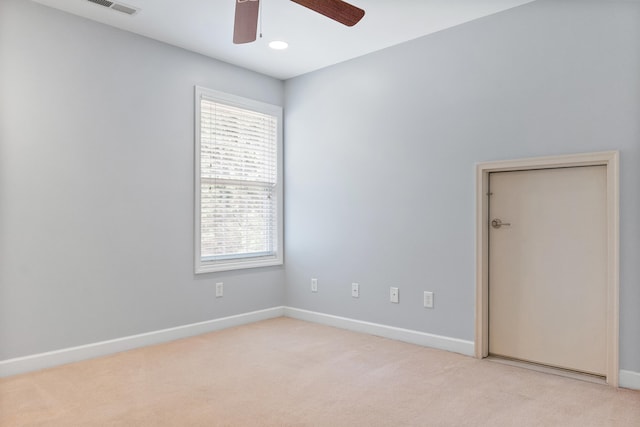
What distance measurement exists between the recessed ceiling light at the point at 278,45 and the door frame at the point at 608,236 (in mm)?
1960

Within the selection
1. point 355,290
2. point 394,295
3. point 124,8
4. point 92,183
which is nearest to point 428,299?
point 394,295

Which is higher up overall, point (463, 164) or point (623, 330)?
point (463, 164)

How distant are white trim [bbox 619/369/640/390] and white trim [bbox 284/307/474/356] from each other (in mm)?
984

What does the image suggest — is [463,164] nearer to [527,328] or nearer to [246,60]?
[527,328]

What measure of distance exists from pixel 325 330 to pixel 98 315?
200cm

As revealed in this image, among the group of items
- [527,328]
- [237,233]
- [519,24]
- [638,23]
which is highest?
[519,24]

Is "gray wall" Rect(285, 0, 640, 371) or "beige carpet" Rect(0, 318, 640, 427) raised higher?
"gray wall" Rect(285, 0, 640, 371)

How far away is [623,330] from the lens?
110 inches

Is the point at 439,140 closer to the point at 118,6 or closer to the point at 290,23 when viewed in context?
the point at 290,23

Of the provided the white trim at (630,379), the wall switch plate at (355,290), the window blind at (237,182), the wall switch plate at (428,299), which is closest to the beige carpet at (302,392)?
the white trim at (630,379)

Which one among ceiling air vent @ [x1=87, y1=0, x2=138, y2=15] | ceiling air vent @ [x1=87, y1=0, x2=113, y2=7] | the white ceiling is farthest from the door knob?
ceiling air vent @ [x1=87, y1=0, x2=113, y2=7]

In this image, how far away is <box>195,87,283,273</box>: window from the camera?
4230 mm

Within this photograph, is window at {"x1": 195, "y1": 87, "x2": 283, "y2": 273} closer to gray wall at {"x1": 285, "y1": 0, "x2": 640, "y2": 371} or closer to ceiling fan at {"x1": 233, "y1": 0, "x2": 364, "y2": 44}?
gray wall at {"x1": 285, "y1": 0, "x2": 640, "y2": 371}

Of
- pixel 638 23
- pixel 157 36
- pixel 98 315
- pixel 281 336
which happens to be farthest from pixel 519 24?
pixel 98 315
